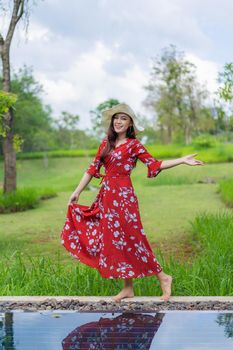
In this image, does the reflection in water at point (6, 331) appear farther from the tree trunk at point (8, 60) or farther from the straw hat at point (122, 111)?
the tree trunk at point (8, 60)

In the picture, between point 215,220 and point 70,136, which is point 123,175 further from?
point 70,136

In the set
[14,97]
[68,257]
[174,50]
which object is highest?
[174,50]

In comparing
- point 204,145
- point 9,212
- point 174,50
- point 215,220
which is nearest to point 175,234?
point 215,220

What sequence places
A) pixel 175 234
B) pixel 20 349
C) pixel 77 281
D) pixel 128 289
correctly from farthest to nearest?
1. pixel 175 234
2. pixel 77 281
3. pixel 128 289
4. pixel 20 349

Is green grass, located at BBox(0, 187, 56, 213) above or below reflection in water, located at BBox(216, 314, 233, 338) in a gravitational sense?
below

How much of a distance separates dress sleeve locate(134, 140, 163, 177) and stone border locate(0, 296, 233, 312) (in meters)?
0.76

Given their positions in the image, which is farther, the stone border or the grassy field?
the grassy field

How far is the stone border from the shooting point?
12.3ft

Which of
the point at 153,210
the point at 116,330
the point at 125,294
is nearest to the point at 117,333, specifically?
the point at 116,330

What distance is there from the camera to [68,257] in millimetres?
6906

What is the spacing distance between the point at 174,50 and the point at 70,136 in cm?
1087

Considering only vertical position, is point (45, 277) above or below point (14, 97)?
below

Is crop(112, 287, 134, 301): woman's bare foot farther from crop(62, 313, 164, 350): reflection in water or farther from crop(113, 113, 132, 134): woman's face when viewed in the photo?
crop(113, 113, 132, 134): woman's face

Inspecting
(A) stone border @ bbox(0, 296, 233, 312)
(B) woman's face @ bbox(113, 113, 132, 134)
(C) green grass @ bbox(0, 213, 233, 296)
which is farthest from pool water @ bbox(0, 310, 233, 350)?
(B) woman's face @ bbox(113, 113, 132, 134)
